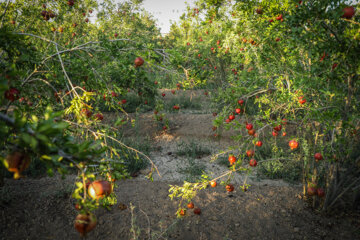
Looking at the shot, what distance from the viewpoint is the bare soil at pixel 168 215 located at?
107 inches

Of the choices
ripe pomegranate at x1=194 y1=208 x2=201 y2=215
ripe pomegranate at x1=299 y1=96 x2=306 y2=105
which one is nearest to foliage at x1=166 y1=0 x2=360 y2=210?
ripe pomegranate at x1=299 y1=96 x2=306 y2=105

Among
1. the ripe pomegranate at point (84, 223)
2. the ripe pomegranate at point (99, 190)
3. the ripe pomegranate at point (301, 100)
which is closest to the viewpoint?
the ripe pomegranate at point (84, 223)

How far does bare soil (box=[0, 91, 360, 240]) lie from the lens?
107 inches

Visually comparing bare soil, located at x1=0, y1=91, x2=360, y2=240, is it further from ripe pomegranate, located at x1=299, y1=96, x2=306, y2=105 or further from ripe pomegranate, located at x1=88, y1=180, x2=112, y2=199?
ripe pomegranate, located at x1=299, y1=96, x2=306, y2=105

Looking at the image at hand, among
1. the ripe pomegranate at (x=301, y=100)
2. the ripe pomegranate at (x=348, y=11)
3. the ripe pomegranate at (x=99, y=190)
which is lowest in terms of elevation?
the ripe pomegranate at (x=99, y=190)

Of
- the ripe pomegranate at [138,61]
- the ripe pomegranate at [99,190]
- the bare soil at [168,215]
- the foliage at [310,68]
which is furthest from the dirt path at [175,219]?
the ripe pomegranate at [138,61]

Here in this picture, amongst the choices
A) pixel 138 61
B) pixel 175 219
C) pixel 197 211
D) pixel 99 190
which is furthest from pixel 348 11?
pixel 175 219

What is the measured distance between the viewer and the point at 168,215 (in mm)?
3076

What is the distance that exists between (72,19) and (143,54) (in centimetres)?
503

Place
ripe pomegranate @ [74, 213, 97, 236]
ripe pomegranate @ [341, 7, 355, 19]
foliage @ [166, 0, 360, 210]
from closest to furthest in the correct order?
ripe pomegranate @ [74, 213, 97, 236], ripe pomegranate @ [341, 7, 355, 19], foliage @ [166, 0, 360, 210]

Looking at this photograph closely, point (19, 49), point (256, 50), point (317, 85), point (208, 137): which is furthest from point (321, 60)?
point (208, 137)

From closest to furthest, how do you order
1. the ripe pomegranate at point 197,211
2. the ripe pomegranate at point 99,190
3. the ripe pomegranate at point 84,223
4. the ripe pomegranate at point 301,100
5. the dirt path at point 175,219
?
the ripe pomegranate at point 84,223
the ripe pomegranate at point 99,190
the ripe pomegranate at point 301,100
the dirt path at point 175,219
the ripe pomegranate at point 197,211

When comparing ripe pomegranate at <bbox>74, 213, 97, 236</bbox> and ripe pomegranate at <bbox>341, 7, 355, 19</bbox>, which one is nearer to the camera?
ripe pomegranate at <bbox>74, 213, 97, 236</bbox>

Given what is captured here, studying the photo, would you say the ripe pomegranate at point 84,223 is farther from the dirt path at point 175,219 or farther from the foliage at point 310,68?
the foliage at point 310,68
